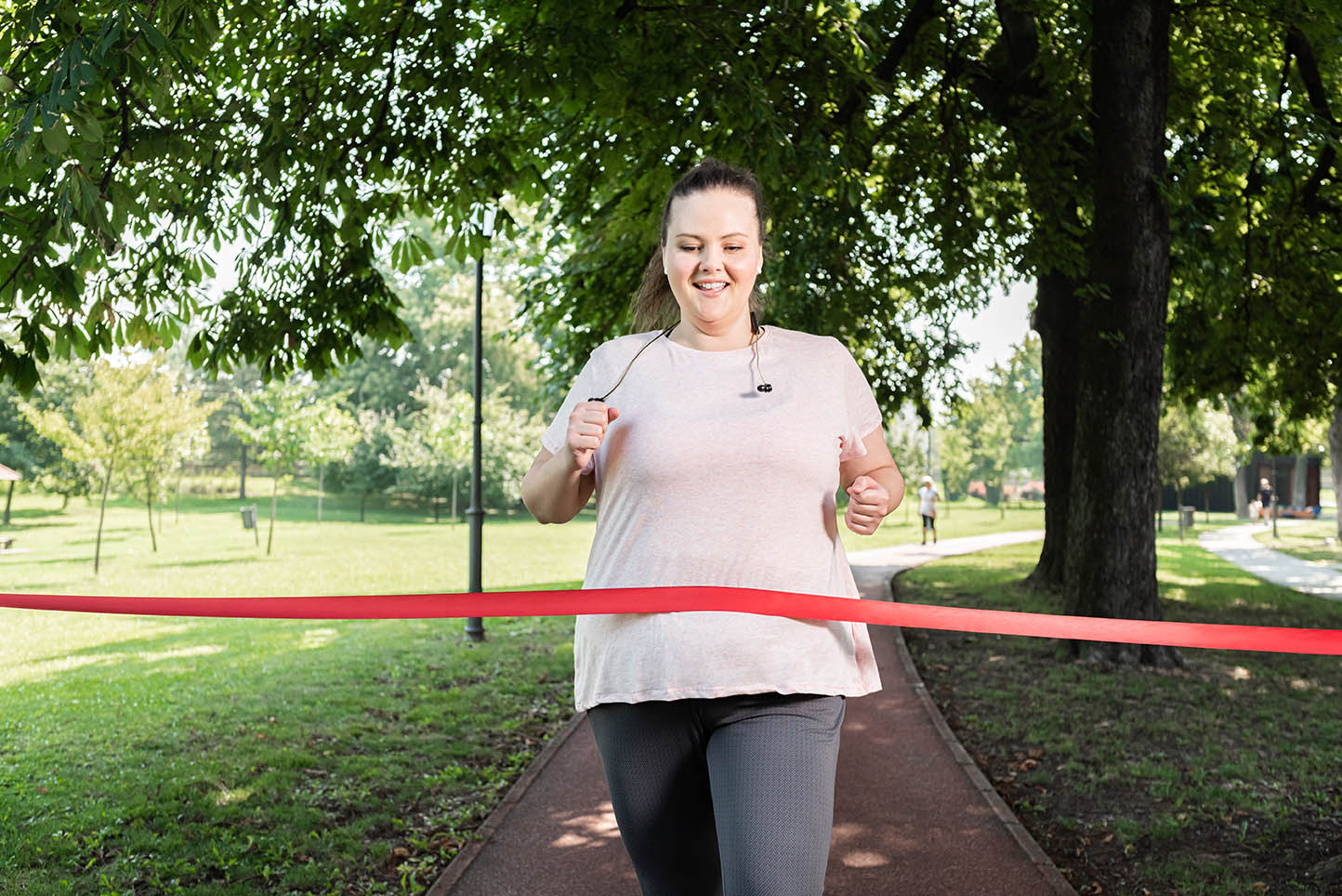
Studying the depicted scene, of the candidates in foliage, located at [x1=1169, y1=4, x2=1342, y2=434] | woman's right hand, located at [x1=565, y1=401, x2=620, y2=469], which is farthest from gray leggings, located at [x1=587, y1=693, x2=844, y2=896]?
foliage, located at [x1=1169, y1=4, x2=1342, y2=434]

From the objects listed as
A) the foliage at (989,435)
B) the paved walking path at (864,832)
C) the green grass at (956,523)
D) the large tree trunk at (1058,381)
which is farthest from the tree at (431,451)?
the paved walking path at (864,832)

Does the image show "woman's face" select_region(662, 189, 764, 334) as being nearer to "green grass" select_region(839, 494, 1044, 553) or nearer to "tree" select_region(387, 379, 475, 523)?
"green grass" select_region(839, 494, 1044, 553)

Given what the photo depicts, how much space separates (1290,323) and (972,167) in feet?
18.8

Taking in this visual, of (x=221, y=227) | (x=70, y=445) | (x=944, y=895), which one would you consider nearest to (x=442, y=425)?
(x=70, y=445)

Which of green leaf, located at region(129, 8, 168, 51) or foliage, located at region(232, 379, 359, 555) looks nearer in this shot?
green leaf, located at region(129, 8, 168, 51)

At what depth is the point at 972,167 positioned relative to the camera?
10.5 m

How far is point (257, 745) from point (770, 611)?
6.42m

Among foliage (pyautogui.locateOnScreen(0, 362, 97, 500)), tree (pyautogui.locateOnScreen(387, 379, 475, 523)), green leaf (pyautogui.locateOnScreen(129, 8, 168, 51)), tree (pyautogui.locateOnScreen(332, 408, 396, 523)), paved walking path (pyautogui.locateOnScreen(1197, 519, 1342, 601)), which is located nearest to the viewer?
green leaf (pyautogui.locateOnScreen(129, 8, 168, 51))

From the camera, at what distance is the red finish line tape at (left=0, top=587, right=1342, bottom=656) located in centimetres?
233

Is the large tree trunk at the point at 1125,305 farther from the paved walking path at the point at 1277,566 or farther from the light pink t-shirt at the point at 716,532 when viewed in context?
the paved walking path at the point at 1277,566

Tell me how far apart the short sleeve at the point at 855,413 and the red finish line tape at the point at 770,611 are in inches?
14.3

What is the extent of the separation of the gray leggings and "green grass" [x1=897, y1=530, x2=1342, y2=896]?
3.24 meters

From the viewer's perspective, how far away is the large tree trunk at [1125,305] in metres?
9.58

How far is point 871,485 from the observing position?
258 cm
